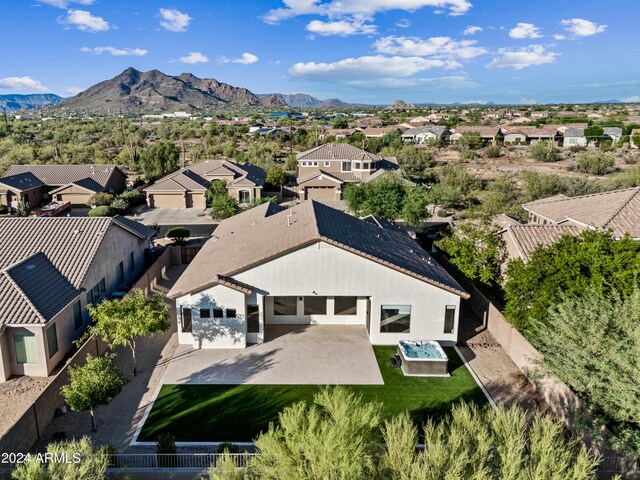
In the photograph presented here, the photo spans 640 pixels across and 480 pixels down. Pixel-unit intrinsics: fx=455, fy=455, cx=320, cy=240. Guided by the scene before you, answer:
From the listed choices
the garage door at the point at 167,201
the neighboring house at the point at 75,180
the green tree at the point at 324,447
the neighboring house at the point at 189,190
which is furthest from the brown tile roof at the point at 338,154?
the green tree at the point at 324,447

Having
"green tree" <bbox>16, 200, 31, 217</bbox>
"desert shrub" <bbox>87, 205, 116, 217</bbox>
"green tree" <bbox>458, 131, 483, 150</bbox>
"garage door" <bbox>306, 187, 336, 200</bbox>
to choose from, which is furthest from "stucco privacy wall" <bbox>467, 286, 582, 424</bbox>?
"green tree" <bbox>458, 131, 483, 150</bbox>

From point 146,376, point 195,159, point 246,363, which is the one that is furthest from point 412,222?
point 195,159

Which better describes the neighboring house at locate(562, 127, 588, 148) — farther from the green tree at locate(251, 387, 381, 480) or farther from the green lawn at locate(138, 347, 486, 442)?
the green tree at locate(251, 387, 381, 480)

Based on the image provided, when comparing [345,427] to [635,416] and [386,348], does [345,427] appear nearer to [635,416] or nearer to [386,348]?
[635,416]

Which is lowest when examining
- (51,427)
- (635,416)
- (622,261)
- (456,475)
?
(51,427)

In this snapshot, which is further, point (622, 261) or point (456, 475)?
point (622, 261)

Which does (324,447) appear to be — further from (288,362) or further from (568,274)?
(568,274)

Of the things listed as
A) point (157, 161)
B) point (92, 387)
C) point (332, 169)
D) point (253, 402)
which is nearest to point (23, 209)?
point (157, 161)
